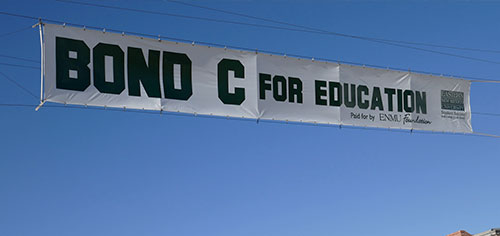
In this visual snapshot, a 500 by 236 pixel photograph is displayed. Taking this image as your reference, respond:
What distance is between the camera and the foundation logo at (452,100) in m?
24.8

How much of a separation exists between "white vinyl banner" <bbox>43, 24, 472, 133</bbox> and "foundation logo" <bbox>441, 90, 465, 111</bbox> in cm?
3

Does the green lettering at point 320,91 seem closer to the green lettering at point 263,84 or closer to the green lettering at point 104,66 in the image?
the green lettering at point 263,84

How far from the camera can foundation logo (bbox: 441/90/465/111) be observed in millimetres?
24750

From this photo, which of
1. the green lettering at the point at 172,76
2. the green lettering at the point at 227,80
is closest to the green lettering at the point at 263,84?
the green lettering at the point at 227,80

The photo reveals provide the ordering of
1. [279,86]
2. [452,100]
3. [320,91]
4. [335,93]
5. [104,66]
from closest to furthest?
[104,66] < [279,86] < [320,91] < [335,93] < [452,100]

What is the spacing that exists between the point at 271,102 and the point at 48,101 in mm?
5894

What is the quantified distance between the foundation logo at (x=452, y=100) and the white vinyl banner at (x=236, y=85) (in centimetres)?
3

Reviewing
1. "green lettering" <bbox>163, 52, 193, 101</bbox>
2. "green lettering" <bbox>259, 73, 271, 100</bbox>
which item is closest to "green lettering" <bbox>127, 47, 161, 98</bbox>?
"green lettering" <bbox>163, 52, 193, 101</bbox>

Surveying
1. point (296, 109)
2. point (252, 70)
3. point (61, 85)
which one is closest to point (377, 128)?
point (296, 109)

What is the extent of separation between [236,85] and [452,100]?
703 centimetres

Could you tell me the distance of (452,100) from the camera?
81.8ft

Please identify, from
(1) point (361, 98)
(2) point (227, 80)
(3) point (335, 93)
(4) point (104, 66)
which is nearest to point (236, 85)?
(2) point (227, 80)

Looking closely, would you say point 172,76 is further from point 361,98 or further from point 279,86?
point 361,98

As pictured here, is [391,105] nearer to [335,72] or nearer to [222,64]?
[335,72]
